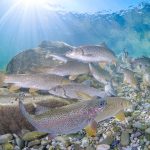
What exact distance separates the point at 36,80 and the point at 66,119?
3.23m

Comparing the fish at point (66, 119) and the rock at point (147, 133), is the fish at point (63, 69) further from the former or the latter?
the fish at point (66, 119)

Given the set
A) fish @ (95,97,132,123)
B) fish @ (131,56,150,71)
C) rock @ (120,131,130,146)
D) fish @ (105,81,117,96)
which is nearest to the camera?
fish @ (95,97,132,123)

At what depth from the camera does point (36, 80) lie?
7527mm

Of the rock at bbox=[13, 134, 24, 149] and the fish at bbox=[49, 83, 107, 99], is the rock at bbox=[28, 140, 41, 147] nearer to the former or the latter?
the rock at bbox=[13, 134, 24, 149]

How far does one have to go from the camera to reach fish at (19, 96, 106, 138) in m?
4.40

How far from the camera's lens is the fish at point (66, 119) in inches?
173

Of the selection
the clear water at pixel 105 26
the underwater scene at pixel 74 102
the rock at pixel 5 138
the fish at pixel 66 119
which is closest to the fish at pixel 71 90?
the underwater scene at pixel 74 102

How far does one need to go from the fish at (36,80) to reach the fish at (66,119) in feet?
9.56

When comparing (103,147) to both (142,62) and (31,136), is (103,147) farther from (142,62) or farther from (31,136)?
(142,62)

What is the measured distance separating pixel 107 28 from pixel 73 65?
39699 mm

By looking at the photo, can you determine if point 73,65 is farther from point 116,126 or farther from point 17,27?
point 17,27

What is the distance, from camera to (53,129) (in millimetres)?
4422

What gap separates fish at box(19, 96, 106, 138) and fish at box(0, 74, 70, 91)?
2.91m

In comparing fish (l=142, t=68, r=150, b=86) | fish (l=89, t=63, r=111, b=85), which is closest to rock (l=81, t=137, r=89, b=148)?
fish (l=89, t=63, r=111, b=85)
